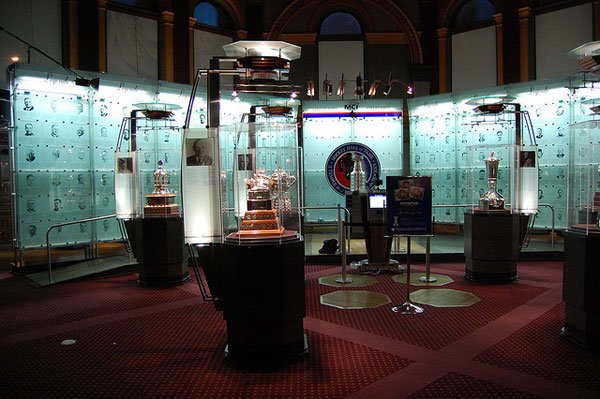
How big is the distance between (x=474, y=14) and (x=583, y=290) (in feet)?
38.2

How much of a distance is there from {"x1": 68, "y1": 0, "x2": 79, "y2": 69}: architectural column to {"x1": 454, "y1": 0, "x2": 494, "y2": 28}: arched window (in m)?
10.2

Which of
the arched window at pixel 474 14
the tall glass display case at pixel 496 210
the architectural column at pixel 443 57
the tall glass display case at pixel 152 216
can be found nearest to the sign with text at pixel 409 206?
the tall glass display case at pixel 496 210

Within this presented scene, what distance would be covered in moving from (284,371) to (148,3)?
39.0ft

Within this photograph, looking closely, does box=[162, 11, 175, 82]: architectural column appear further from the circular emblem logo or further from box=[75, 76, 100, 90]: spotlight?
the circular emblem logo

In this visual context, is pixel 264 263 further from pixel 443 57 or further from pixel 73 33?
pixel 443 57

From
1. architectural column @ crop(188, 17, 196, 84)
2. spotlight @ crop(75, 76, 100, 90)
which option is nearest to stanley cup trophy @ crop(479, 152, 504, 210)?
spotlight @ crop(75, 76, 100, 90)

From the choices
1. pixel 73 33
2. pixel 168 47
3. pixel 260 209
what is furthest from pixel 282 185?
pixel 168 47

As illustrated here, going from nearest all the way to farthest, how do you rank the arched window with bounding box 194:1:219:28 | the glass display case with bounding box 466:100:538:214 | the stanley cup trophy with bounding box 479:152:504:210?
the stanley cup trophy with bounding box 479:152:504:210, the glass display case with bounding box 466:100:538:214, the arched window with bounding box 194:1:219:28

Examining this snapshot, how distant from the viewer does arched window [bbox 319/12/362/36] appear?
14.9m

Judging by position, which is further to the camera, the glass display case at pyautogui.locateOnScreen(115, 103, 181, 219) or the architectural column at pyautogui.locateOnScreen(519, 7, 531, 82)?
the architectural column at pyautogui.locateOnScreen(519, 7, 531, 82)

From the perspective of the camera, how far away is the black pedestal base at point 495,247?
749cm

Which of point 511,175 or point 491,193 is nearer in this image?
point 491,193

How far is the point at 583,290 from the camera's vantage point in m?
4.52

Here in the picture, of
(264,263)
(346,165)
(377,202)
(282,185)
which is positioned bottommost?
(264,263)
